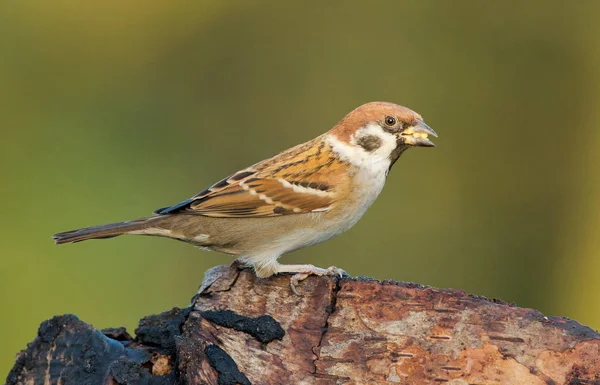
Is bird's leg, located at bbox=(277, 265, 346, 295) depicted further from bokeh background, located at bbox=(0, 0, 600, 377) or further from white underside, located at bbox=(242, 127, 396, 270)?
bokeh background, located at bbox=(0, 0, 600, 377)

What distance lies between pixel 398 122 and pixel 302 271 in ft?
3.58

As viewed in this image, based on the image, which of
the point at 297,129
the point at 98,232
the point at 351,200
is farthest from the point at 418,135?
the point at 297,129

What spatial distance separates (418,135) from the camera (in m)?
4.78

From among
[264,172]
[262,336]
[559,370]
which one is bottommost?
[559,370]

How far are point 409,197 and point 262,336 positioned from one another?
18.2 ft

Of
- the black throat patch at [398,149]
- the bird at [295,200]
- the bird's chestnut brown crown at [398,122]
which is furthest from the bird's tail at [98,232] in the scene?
the black throat patch at [398,149]

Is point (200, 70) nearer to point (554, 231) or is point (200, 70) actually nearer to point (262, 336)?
point (554, 231)

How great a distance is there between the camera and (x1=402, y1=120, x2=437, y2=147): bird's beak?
4.75 m

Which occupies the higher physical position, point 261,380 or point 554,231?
point 554,231

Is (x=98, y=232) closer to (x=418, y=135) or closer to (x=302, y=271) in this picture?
(x=302, y=271)

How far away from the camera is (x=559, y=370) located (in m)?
3.33

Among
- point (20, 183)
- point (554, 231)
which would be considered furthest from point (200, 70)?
point (554, 231)

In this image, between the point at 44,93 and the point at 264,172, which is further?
the point at 44,93

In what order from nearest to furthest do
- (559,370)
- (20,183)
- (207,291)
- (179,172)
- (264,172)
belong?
(559,370), (207,291), (264,172), (20,183), (179,172)
